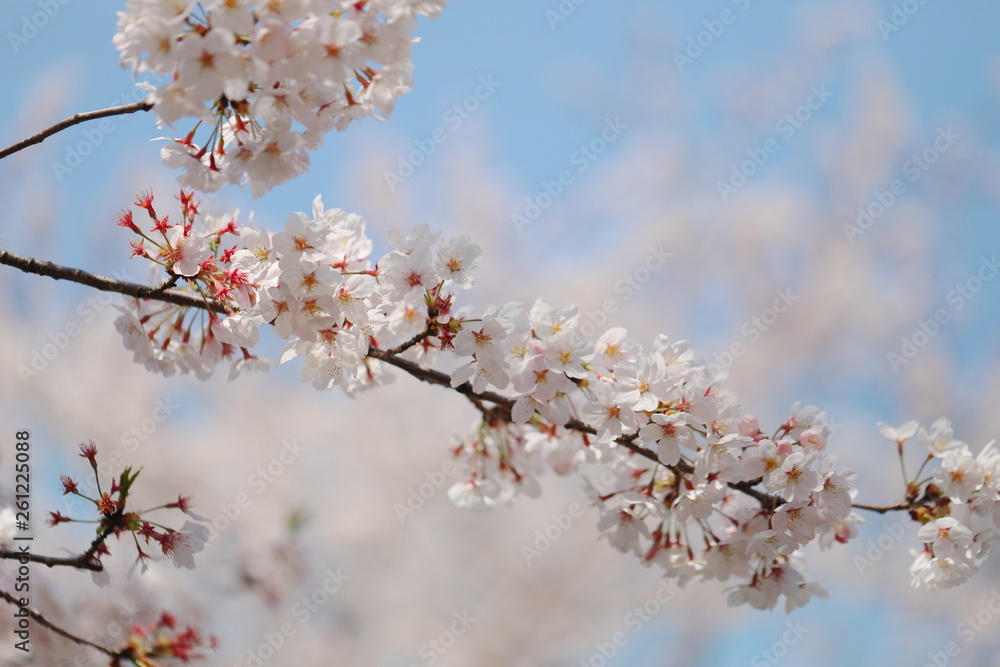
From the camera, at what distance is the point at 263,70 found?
113 cm

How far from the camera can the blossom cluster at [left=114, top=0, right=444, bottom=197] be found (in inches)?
43.9

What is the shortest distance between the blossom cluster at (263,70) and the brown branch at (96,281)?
247 mm

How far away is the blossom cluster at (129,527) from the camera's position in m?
1.47

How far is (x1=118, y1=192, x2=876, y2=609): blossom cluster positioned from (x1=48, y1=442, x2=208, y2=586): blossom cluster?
353 mm

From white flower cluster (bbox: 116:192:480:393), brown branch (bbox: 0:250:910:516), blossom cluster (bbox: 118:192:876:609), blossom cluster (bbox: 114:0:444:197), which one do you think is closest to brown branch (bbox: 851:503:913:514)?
brown branch (bbox: 0:250:910:516)

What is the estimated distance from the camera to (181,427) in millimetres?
7340

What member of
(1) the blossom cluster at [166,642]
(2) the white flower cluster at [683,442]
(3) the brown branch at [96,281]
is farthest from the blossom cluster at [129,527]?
(2) the white flower cluster at [683,442]

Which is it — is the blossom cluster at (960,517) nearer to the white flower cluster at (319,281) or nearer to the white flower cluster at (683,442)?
the white flower cluster at (683,442)

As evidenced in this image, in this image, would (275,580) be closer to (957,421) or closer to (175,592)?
(175,592)

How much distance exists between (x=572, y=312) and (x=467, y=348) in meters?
0.26

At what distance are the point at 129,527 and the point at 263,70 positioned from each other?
98cm

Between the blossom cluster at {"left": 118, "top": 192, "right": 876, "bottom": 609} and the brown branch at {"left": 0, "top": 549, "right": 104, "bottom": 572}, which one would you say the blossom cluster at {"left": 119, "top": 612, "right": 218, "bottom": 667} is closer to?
the brown branch at {"left": 0, "top": 549, "right": 104, "bottom": 572}

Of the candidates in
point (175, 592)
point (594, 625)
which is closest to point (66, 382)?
point (175, 592)

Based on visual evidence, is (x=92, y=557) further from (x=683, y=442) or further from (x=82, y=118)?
(x=683, y=442)
